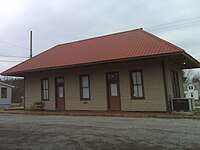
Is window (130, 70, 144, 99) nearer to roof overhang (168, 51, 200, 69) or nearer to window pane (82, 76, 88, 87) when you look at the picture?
roof overhang (168, 51, 200, 69)

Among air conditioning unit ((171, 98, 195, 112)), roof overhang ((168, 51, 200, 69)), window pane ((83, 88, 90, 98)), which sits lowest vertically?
air conditioning unit ((171, 98, 195, 112))

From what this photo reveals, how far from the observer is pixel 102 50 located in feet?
68.3

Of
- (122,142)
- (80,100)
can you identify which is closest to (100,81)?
(80,100)

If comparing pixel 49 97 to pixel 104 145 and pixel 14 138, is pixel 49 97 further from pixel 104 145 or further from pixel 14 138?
pixel 104 145

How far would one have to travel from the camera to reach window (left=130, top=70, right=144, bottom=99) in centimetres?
1777

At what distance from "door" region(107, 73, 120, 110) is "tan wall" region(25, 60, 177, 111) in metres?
0.34

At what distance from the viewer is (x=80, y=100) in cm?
2030

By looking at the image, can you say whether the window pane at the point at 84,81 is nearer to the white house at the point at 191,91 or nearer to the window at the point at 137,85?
the window at the point at 137,85

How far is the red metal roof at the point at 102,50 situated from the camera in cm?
1741

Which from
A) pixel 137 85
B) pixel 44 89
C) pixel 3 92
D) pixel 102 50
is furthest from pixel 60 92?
pixel 3 92

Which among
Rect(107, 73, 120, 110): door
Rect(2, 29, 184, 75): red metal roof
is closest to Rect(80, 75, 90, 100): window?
Rect(2, 29, 184, 75): red metal roof

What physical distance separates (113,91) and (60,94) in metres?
4.99

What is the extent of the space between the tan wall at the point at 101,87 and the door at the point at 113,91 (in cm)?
34

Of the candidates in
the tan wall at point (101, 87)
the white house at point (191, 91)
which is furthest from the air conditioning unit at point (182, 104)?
the white house at point (191, 91)
